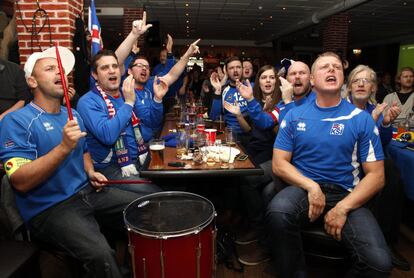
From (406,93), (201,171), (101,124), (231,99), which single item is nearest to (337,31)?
(406,93)

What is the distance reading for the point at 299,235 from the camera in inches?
75.5

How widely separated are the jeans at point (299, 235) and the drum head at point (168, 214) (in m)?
0.52

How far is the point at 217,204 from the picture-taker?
3270mm

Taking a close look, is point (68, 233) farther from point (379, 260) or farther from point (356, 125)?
point (356, 125)

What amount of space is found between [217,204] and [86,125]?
1.60 m

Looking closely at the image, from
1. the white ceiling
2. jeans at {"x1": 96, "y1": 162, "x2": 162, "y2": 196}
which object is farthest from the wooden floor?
the white ceiling

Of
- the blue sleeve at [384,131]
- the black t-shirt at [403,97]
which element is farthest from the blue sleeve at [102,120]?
the black t-shirt at [403,97]

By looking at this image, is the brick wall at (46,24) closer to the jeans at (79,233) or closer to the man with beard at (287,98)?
the man with beard at (287,98)

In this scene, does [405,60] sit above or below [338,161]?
above

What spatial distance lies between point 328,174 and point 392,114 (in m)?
1.03

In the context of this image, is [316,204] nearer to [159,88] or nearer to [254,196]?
[254,196]

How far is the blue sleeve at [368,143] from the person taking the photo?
204 centimetres

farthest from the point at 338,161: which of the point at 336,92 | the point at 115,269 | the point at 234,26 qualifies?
the point at 234,26

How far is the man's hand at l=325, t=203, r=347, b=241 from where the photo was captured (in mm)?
1853
